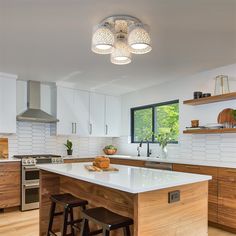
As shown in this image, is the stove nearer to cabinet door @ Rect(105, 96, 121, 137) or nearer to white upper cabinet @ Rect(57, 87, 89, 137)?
white upper cabinet @ Rect(57, 87, 89, 137)

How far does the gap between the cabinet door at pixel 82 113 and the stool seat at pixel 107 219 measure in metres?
3.32

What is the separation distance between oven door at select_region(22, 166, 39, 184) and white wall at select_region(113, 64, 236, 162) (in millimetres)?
2292

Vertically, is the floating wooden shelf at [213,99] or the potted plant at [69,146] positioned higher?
the floating wooden shelf at [213,99]

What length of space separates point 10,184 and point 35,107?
1.54 m

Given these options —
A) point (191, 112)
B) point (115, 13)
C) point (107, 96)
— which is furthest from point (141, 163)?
point (115, 13)

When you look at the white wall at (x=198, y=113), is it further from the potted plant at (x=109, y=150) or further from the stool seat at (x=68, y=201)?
the stool seat at (x=68, y=201)

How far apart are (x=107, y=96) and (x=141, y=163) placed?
6.79ft

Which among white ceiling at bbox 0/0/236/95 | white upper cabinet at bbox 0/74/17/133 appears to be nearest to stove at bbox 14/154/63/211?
white upper cabinet at bbox 0/74/17/133

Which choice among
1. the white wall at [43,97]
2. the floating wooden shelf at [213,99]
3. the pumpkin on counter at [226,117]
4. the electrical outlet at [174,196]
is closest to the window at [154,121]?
the floating wooden shelf at [213,99]

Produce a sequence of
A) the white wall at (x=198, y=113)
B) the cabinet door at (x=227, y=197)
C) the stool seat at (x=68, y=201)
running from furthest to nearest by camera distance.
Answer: the white wall at (x=198, y=113)
the cabinet door at (x=227, y=197)
the stool seat at (x=68, y=201)

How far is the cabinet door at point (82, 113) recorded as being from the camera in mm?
5219

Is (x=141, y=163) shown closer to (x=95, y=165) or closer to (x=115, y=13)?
(x=95, y=165)

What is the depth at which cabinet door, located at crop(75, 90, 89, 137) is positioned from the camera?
17.1 feet

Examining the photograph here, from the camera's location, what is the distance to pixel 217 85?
3723 mm
